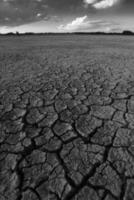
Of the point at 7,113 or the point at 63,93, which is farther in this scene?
the point at 63,93

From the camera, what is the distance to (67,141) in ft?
4.43

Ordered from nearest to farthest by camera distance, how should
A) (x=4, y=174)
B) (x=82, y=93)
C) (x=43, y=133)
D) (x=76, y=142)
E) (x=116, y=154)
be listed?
(x=4, y=174) → (x=116, y=154) → (x=76, y=142) → (x=43, y=133) → (x=82, y=93)

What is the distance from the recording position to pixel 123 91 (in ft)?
7.45

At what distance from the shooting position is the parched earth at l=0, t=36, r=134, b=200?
3.19 ft

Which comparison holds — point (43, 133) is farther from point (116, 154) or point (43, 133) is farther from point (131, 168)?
point (131, 168)

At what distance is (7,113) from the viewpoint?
1794 mm

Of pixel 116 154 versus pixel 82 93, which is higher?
pixel 82 93

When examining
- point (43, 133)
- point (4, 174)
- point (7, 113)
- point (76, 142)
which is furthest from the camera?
point (7, 113)

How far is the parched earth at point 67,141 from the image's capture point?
97 centimetres

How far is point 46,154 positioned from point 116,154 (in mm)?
622

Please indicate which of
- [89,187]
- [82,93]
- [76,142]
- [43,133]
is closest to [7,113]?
[43,133]

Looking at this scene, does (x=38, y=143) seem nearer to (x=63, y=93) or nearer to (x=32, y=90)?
(x=63, y=93)

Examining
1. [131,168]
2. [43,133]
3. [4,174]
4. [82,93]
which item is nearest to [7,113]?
[43,133]

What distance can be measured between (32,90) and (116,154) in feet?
5.63
